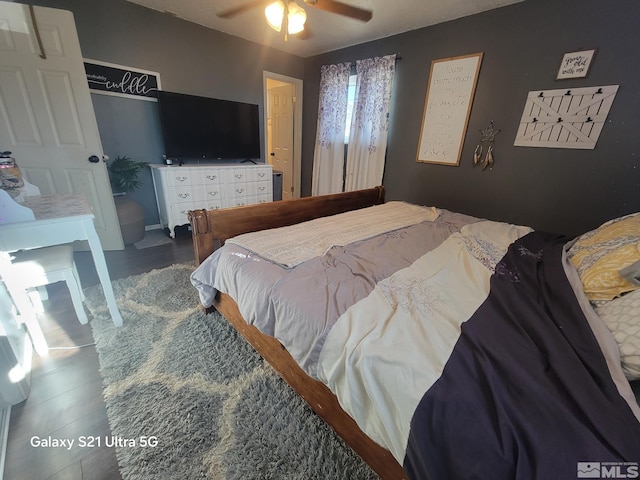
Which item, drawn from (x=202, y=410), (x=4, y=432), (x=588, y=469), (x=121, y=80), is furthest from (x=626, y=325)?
(x=121, y=80)

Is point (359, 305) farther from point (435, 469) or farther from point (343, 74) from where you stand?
point (343, 74)

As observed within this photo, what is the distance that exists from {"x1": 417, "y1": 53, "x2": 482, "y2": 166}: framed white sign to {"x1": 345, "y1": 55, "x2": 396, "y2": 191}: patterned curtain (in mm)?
495

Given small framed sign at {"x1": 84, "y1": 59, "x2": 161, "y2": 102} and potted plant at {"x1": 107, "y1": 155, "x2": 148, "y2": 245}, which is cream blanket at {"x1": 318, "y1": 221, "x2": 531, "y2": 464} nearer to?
potted plant at {"x1": 107, "y1": 155, "x2": 148, "y2": 245}

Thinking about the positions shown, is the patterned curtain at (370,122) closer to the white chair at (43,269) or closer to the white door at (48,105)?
the white door at (48,105)

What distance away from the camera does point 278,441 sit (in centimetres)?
111

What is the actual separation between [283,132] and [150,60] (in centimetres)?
209

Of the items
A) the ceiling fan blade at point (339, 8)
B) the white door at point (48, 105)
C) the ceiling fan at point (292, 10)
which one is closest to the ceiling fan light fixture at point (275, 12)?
the ceiling fan at point (292, 10)

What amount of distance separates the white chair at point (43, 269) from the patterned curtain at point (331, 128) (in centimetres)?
315

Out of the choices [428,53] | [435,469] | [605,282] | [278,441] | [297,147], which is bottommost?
[278,441]

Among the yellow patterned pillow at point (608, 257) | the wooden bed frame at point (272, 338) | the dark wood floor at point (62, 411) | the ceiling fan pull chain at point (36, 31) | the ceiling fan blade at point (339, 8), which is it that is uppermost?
the ceiling fan blade at point (339, 8)

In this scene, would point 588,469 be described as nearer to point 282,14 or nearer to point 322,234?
point 322,234

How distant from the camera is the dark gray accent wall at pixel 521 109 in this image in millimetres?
1991

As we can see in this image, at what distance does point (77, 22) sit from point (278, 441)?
390cm

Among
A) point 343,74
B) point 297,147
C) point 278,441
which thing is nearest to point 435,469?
point 278,441
